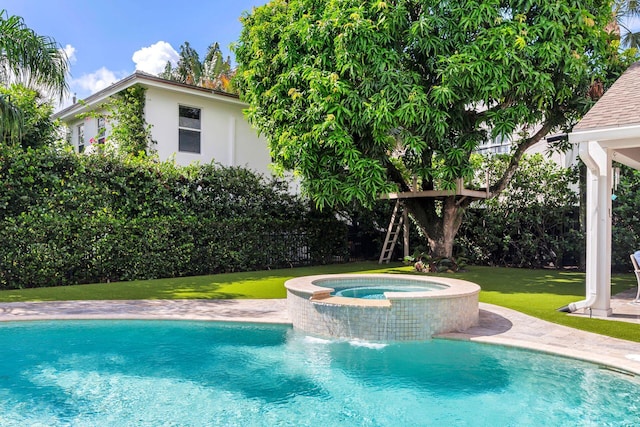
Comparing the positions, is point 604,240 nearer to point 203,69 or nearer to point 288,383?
point 288,383

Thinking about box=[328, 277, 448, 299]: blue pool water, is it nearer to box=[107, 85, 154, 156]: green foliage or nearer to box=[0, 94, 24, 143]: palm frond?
box=[0, 94, 24, 143]: palm frond

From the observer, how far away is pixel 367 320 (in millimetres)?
6922

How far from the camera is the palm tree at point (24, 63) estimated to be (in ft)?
33.5

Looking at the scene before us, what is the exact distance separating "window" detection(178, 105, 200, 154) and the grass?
20.9 ft

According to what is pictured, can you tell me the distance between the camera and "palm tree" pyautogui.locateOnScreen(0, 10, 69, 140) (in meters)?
10.2

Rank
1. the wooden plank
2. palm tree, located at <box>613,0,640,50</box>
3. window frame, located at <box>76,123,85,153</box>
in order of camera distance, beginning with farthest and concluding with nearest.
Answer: palm tree, located at <box>613,0,640,50</box> → window frame, located at <box>76,123,85,153</box> → the wooden plank

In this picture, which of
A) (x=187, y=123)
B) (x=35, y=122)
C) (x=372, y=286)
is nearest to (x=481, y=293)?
(x=372, y=286)

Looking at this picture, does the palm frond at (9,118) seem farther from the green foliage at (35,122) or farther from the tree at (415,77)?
the tree at (415,77)

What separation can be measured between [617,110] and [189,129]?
1452cm

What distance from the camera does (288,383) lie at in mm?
5461

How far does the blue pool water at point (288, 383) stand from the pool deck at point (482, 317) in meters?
0.29

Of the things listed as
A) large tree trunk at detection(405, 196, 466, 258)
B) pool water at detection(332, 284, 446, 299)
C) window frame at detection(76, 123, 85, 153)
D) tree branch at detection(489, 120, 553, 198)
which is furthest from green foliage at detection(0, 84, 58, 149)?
tree branch at detection(489, 120, 553, 198)

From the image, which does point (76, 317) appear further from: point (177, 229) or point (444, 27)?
point (444, 27)

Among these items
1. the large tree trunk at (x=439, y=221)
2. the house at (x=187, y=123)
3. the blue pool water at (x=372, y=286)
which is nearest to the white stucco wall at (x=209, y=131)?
the house at (x=187, y=123)
